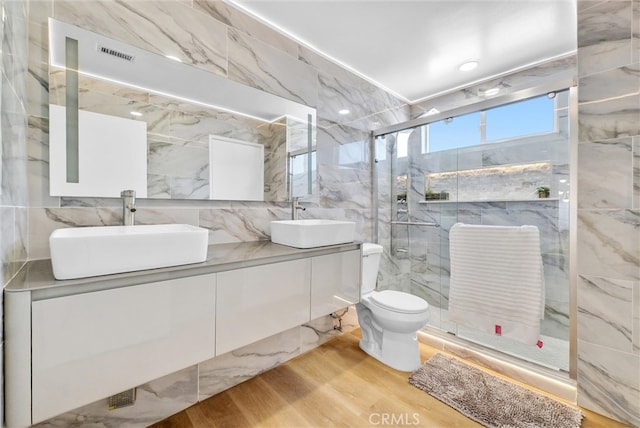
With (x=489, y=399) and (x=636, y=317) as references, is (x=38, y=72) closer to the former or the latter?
(x=489, y=399)

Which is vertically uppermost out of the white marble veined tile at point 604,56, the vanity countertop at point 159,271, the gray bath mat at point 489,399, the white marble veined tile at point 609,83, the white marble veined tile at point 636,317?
the white marble veined tile at point 604,56

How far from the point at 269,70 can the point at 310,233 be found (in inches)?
47.3

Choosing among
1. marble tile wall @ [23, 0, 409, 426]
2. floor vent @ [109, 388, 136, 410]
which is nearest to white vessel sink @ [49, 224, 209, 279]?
marble tile wall @ [23, 0, 409, 426]

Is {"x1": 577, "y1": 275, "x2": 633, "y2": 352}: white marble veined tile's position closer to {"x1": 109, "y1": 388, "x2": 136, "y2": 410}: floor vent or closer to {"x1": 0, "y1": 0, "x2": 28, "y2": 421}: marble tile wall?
{"x1": 109, "y1": 388, "x2": 136, "y2": 410}: floor vent

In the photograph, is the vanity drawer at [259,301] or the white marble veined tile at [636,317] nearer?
the vanity drawer at [259,301]

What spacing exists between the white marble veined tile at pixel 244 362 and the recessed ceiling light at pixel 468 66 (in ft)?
8.87

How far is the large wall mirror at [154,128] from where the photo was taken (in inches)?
48.8

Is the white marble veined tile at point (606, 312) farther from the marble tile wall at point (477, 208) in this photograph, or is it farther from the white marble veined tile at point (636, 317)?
the marble tile wall at point (477, 208)

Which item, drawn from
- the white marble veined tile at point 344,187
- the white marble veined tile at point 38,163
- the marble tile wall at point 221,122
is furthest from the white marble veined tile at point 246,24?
the white marble veined tile at point 38,163

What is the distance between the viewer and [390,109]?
9.87 ft

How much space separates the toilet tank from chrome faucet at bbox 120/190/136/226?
5.07ft

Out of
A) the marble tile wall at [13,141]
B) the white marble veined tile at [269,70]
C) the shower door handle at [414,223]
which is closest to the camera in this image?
the marble tile wall at [13,141]

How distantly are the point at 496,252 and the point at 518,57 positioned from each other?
1.72 metres

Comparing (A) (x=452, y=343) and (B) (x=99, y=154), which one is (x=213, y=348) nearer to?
(B) (x=99, y=154)
